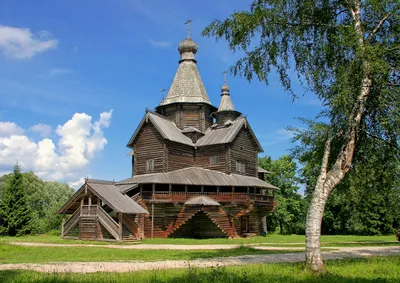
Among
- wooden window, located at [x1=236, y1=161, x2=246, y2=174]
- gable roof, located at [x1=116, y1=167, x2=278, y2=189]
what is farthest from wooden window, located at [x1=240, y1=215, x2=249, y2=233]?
wooden window, located at [x1=236, y1=161, x2=246, y2=174]

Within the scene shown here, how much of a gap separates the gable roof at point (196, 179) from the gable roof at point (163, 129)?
10.0 ft

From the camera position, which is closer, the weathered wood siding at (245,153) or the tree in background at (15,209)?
the tree in background at (15,209)

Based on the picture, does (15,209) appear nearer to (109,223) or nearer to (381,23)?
(109,223)

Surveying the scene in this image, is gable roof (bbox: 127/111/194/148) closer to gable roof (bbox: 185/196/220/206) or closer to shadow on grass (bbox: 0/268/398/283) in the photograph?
gable roof (bbox: 185/196/220/206)

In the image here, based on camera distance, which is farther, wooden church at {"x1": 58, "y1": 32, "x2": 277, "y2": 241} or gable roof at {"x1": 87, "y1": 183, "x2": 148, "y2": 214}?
wooden church at {"x1": 58, "y1": 32, "x2": 277, "y2": 241}

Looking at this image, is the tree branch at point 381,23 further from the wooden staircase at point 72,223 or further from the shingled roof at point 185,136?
the wooden staircase at point 72,223

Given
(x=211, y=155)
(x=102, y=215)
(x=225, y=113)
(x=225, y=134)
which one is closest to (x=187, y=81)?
(x=225, y=113)

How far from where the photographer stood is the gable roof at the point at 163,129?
37.2 metres

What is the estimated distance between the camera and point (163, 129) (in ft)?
123

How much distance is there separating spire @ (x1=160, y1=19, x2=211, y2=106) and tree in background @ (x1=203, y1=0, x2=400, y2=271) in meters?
27.2

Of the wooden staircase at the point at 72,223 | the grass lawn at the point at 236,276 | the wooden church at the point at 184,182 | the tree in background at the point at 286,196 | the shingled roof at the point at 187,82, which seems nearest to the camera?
the grass lawn at the point at 236,276

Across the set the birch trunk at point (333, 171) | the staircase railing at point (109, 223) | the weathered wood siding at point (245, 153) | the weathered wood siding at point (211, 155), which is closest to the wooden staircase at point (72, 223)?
the staircase railing at point (109, 223)

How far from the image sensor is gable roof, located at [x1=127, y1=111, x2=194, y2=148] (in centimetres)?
3722

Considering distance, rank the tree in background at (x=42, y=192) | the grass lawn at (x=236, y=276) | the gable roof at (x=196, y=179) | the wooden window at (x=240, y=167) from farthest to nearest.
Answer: the tree in background at (x=42, y=192) → the wooden window at (x=240, y=167) → the gable roof at (x=196, y=179) → the grass lawn at (x=236, y=276)
